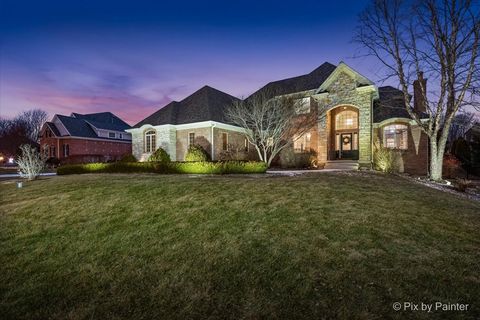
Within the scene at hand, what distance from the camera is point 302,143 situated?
1972cm

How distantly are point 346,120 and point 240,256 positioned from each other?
20.6 meters

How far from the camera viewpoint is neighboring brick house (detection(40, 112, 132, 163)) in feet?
106

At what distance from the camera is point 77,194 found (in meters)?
9.20

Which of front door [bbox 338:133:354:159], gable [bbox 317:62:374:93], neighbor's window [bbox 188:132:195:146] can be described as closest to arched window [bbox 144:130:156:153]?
neighbor's window [bbox 188:132:195:146]

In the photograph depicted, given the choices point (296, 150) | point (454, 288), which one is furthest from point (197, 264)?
point (296, 150)

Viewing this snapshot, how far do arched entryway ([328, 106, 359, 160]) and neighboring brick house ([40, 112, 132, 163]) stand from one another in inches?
1093

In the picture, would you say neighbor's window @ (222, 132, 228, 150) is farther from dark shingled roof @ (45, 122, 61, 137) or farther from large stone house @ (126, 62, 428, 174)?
dark shingled roof @ (45, 122, 61, 137)

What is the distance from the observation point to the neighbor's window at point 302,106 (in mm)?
18297

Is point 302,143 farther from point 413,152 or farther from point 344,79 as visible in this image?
point 413,152

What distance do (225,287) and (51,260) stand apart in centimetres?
396

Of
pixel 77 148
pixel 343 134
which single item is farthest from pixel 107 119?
pixel 343 134

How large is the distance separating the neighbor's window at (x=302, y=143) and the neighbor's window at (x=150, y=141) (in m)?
12.6

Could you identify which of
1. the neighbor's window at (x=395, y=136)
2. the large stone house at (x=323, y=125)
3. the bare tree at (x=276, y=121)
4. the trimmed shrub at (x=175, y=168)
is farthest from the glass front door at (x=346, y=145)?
the trimmed shrub at (x=175, y=168)

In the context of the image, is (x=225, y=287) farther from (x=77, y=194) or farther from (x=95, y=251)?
(x=77, y=194)
